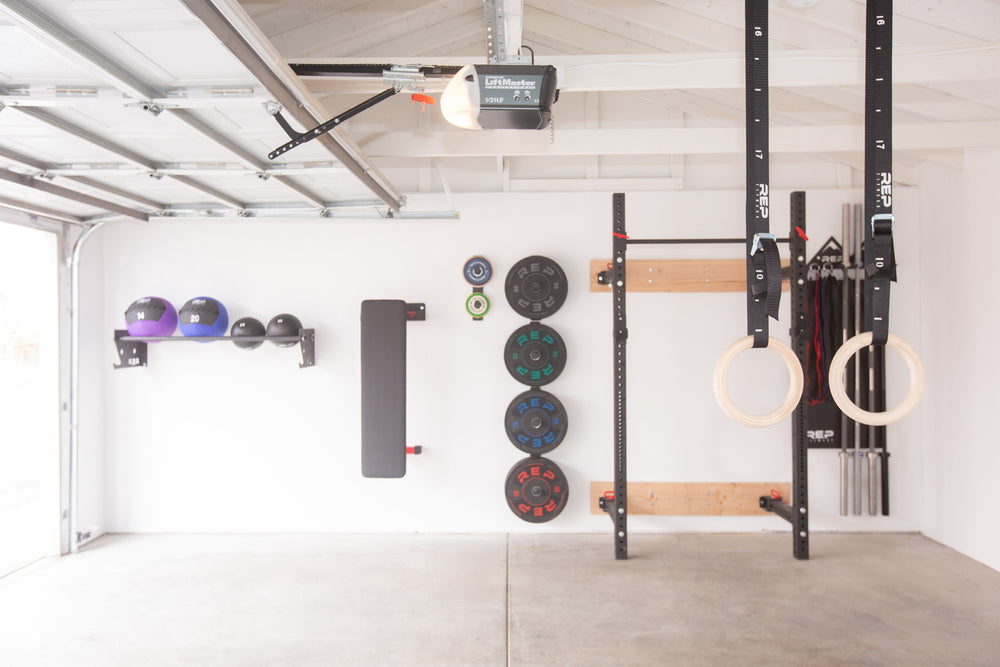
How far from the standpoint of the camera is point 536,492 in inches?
145

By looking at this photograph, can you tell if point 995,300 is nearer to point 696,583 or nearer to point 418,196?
point 696,583

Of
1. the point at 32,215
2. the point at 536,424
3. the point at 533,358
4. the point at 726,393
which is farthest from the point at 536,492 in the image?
the point at 32,215

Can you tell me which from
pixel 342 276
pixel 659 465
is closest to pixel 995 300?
pixel 659 465

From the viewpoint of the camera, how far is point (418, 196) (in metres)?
3.93

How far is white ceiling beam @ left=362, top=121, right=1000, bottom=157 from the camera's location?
313cm

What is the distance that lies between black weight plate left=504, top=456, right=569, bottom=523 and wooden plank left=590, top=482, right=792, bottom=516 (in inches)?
11.6

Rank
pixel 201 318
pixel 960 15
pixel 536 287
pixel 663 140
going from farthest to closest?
pixel 536 287 → pixel 201 318 → pixel 663 140 → pixel 960 15

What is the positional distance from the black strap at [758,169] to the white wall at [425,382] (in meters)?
2.02

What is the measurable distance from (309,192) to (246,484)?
6.76 feet

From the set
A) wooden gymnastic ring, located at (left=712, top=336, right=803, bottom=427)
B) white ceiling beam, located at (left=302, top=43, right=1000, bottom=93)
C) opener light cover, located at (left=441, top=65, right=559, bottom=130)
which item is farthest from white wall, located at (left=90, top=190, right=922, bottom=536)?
opener light cover, located at (left=441, top=65, right=559, bottom=130)

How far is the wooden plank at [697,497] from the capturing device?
380 centimetres

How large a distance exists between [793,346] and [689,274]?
2.76 ft

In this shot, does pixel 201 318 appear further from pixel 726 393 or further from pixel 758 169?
pixel 758 169

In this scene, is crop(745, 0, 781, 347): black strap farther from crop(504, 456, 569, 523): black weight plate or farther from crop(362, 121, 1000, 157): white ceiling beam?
crop(504, 456, 569, 523): black weight plate
